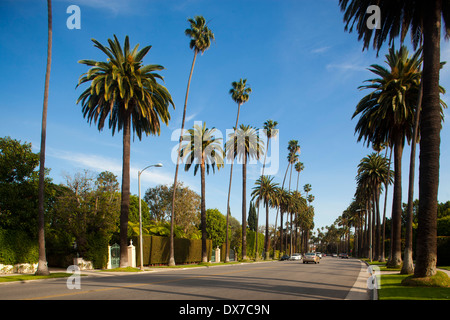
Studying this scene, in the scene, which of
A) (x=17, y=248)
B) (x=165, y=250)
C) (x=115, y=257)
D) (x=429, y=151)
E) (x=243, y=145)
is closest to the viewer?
(x=429, y=151)

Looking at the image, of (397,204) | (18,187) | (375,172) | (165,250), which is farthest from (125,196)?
(375,172)

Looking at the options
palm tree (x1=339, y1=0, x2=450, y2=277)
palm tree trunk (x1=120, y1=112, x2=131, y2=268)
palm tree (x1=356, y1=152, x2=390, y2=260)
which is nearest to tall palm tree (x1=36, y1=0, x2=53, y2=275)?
palm tree trunk (x1=120, y1=112, x2=131, y2=268)

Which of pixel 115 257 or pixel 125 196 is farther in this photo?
pixel 115 257

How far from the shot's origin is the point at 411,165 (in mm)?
26078

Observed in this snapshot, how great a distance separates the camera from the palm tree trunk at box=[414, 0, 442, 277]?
50.3ft

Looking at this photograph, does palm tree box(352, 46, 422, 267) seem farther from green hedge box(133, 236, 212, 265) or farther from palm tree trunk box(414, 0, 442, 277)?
green hedge box(133, 236, 212, 265)

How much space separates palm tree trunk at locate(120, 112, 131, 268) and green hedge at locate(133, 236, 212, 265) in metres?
7.37

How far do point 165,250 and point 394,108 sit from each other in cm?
2857

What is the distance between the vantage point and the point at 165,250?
1671 inches

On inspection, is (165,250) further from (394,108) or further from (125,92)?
(394,108)

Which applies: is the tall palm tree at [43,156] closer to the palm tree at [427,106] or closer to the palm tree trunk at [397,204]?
the palm tree at [427,106]
